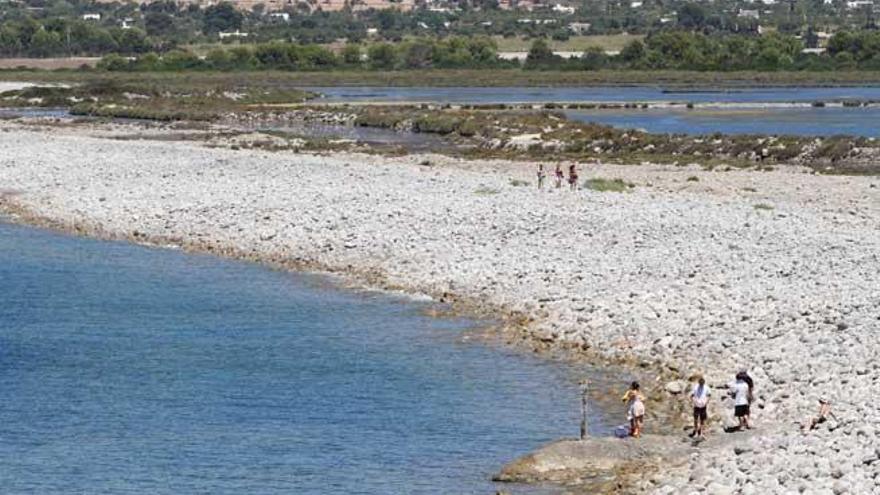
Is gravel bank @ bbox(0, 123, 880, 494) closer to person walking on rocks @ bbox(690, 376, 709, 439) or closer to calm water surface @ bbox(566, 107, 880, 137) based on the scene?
person walking on rocks @ bbox(690, 376, 709, 439)

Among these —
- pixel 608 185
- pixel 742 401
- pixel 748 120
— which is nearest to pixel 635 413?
pixel 742 401

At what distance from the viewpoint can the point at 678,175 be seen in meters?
62.9

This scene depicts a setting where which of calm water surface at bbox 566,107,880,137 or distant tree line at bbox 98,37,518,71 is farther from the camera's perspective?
distant tree line at bbox 98,37,518,71

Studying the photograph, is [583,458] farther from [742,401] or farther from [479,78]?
[479,78]

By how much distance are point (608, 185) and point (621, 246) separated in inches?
592

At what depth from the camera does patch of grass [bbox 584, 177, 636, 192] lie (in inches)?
2143

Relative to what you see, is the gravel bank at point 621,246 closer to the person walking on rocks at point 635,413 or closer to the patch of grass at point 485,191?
the patch of grass at point 485,191

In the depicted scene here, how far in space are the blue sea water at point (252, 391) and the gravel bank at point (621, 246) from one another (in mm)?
2309

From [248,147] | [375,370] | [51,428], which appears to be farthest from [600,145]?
[51,428]

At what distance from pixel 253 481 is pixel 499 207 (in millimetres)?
24220

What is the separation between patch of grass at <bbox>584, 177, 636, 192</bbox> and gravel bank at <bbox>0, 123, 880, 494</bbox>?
2.20ft

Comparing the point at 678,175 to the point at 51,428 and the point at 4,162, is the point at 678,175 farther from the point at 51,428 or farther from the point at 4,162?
the point at 51,428

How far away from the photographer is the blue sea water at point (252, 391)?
24672 mm

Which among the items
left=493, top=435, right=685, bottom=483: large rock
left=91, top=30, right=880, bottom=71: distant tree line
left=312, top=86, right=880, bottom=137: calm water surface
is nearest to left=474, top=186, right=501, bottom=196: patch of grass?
left=493, top=435, right=685, bottom=483: large rock
